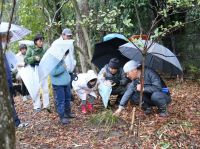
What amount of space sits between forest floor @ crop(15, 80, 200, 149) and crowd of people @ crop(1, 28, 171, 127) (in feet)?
0.67

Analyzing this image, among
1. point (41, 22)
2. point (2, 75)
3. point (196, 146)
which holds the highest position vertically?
point (41, 22)

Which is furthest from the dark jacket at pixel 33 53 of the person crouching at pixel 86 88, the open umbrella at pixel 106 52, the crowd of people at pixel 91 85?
the open umbrella at pixel 106 52

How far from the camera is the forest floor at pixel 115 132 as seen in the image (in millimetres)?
5809

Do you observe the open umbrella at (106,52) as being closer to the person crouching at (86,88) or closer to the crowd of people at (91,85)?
the crowd of people at (91,85)

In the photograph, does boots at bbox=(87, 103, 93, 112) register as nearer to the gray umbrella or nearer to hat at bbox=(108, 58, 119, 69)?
hat at bbox=(108, 58, 119, 69)

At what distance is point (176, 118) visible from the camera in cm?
686

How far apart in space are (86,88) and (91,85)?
145 millimetres

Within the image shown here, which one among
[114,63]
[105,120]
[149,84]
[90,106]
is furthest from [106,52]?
[105,120]

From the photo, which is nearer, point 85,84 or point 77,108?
point 85,84

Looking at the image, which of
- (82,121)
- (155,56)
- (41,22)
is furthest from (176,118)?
(41,22)

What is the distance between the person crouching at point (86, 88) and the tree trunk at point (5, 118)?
13.5ft

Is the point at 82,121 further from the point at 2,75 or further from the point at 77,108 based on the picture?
the point at 2,75

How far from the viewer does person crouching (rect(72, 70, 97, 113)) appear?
7.47 meters

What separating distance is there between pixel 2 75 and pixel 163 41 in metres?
9.55
